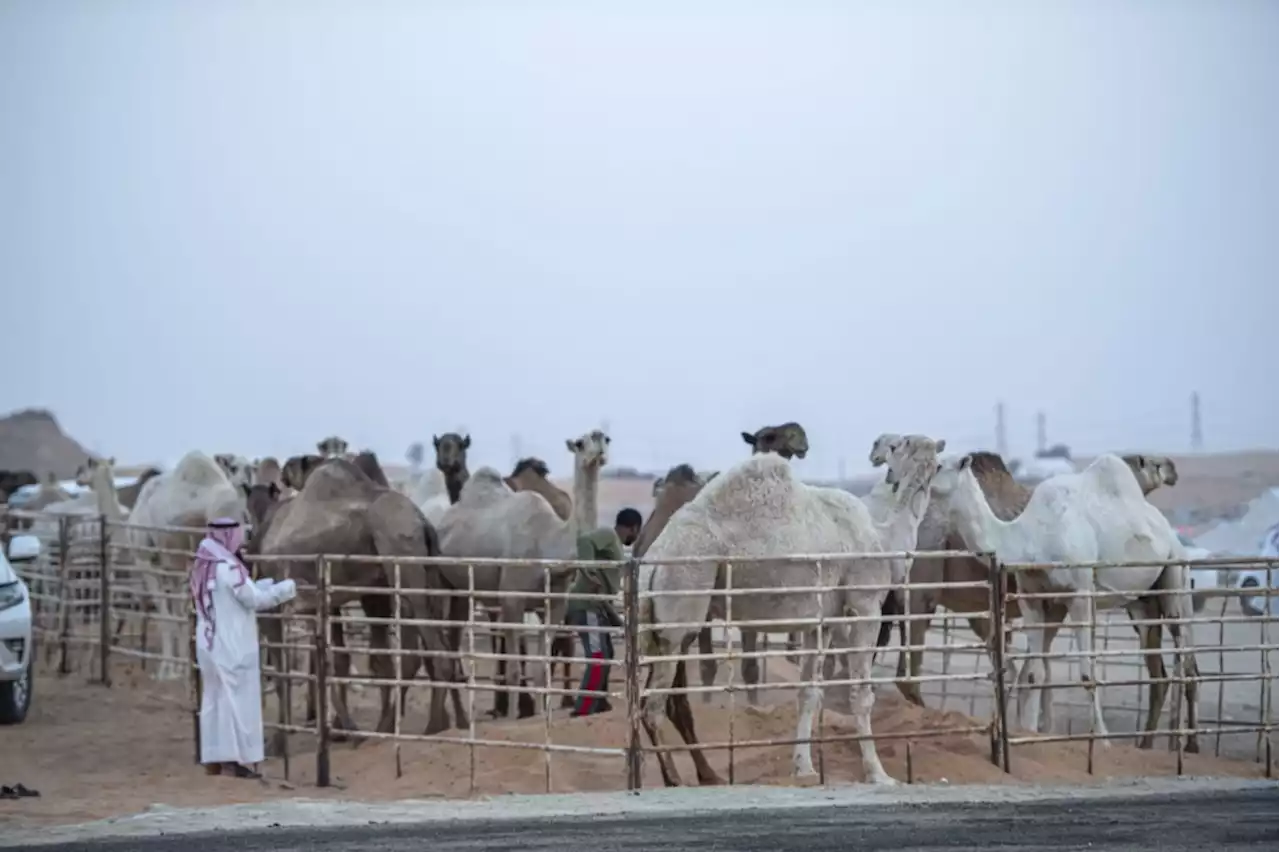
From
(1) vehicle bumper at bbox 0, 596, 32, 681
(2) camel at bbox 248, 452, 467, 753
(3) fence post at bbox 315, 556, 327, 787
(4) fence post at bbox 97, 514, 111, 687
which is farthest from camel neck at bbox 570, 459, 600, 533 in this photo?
(1) vehicle bumper at bbox 0, 596, 32, 681

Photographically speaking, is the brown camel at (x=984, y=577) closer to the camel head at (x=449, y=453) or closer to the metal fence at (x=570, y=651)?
the metal fence at (x=570, y=651)

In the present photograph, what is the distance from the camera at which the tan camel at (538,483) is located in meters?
18.8

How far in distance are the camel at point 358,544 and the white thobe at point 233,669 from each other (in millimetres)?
1699

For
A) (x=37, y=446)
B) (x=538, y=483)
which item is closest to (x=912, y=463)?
(x=538, y=483)

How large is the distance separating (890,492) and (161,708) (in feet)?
23.4

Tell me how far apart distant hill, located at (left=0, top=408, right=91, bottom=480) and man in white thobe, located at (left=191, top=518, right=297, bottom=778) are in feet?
218

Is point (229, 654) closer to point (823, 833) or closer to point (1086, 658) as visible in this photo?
point (823, 833)

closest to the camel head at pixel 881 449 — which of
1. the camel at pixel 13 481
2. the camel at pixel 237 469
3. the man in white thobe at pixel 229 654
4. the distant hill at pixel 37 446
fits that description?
the man in white thobe at pixel 229 654

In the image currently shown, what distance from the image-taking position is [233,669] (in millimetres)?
12102

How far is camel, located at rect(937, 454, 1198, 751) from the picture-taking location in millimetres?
14797

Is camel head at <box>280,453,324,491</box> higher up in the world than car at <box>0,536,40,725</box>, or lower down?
higher up

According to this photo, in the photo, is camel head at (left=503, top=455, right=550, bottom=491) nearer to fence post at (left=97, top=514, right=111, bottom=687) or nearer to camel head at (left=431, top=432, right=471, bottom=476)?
camel head at (left=431, top=432, right=471, bottom=476)

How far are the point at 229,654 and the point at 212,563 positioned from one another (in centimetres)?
63

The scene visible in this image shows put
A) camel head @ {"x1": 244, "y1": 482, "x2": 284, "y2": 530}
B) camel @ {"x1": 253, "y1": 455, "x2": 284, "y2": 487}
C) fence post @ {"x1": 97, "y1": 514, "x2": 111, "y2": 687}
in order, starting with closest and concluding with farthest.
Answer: fence post @ {"x1": 97, "y1": 514, "x2": 111, "y2": 687}
camel head @ {"x1": 244, "y1": 482, "x2": 284, "y2": 530}
camel @ {"x1": 253, "y1": 455, "x2": 284, "y2": 487}
